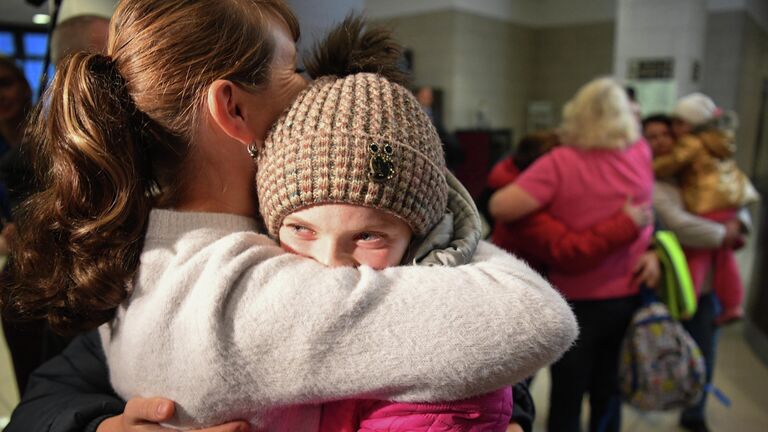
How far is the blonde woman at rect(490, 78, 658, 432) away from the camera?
2.01 m

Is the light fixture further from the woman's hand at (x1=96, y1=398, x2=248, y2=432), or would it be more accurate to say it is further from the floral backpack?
the floral backpack

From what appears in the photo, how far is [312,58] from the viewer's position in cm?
90

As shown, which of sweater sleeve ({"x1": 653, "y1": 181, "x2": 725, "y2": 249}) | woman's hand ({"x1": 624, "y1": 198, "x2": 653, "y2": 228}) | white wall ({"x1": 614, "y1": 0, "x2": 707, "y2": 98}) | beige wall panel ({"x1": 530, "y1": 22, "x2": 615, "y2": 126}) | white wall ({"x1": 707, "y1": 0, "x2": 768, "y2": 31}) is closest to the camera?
woman's hand ({"x1": 624, "y1": 198, "x2": 653, "y2": 228})

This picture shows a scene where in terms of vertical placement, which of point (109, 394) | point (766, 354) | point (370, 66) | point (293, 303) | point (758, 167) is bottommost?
point (766, 354)

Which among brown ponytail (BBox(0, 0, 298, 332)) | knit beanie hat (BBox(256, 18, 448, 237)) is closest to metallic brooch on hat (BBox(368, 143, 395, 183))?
knit beanie hat (BBox(256, 18, 448, 237))

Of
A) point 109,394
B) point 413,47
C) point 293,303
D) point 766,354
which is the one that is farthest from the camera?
point 413,47

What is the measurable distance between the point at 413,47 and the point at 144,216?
7211 millimetres

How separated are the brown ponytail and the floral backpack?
5.89 ft

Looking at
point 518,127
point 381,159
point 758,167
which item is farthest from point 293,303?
point 518,127

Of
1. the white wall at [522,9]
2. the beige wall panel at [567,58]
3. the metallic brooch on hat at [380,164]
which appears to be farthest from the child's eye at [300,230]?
the beige wall panel at [567,58]

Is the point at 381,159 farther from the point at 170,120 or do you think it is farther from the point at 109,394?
the point at 109,394

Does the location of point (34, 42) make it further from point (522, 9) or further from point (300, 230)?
point (522, 9)

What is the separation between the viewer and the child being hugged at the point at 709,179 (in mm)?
2490

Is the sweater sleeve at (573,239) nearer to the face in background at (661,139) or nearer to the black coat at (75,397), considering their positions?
the face in background at (661,139)
